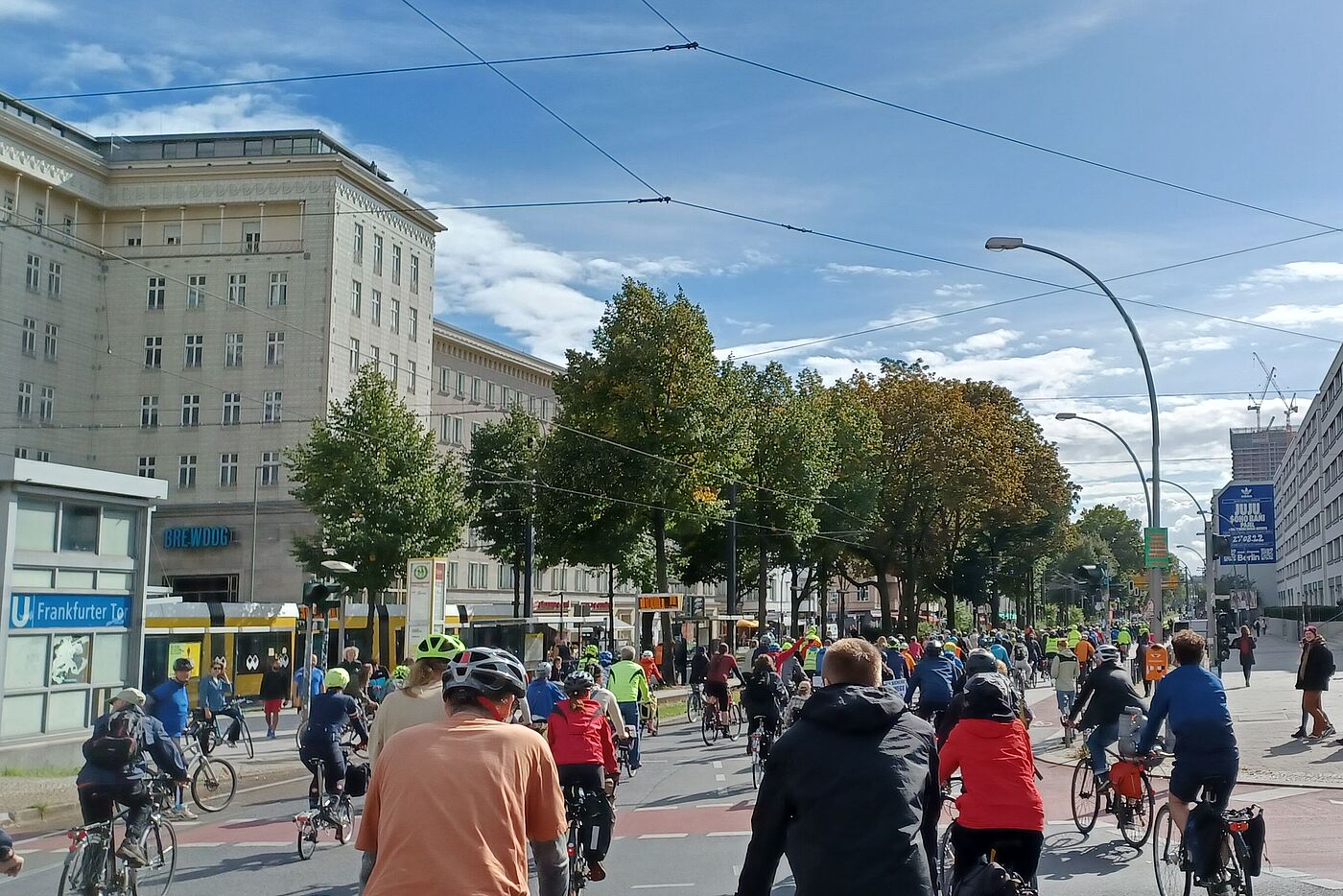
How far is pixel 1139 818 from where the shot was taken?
1113cm

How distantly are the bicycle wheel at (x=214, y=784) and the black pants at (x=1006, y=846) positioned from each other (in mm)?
12567

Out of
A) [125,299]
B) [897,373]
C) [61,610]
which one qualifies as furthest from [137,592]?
[897,373]

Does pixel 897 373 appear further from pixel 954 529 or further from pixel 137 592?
pixel 137 592

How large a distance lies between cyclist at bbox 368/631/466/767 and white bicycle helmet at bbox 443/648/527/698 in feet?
9.08

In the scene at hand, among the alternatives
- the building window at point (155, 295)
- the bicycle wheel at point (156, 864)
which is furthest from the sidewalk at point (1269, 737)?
the building window at point (155, 295)

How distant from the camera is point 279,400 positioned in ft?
186

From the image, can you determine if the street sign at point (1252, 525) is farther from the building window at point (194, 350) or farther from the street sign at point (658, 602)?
the building window at point (194, 350)

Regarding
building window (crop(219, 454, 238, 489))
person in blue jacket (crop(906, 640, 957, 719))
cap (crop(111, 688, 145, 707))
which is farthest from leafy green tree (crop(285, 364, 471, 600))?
cap (crop(111, 688, 145, 707))

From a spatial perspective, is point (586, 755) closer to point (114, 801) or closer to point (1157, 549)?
point (114, 801)

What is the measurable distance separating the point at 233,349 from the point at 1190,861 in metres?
55.5

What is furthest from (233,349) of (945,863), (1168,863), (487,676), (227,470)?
(487,676)

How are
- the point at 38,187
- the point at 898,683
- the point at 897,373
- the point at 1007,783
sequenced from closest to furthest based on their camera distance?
the point at 1007,783
the point at 898,683
the point at 38,187
the point at 897,373

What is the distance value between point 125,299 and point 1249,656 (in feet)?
160

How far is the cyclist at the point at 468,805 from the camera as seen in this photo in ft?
12.0
